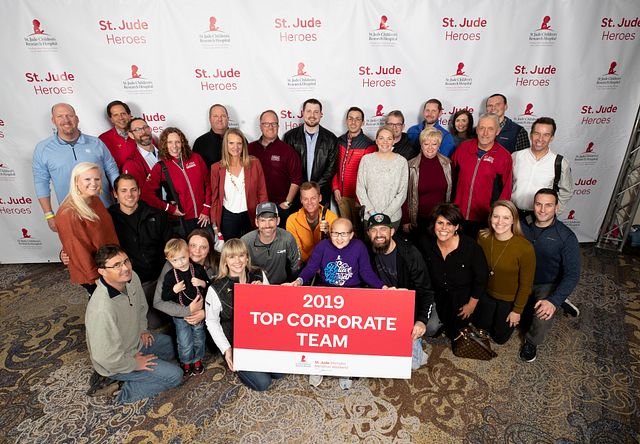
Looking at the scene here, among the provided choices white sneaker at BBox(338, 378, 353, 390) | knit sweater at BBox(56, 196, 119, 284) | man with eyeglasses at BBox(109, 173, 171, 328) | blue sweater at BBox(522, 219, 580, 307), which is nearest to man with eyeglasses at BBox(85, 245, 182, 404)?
knit sweater at BBox(56, 196, 119, 284)

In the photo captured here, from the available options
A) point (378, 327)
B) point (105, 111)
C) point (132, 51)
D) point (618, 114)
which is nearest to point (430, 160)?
point (378, 327)

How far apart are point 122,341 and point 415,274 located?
2.12 metres

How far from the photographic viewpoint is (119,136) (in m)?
3.87

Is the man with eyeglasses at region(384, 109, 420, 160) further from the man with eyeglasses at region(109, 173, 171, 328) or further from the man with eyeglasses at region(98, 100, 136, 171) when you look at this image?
the man with eyeglasses at region(98, 100, 136, 171)

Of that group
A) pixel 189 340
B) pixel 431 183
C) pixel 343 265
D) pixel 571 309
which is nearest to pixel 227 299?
pixel 189 340

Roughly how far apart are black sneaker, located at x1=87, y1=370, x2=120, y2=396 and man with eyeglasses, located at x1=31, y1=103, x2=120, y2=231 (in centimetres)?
154

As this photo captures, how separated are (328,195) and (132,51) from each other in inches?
107

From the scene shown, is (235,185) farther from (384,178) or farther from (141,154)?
(384,178)

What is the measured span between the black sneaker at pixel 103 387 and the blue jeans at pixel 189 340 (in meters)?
0.47

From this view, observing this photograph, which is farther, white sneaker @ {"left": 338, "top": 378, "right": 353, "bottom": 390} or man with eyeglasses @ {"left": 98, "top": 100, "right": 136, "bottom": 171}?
man with eyeglasses @ {"left": 98, "top": 100, "right": 136, "bottom": 171}

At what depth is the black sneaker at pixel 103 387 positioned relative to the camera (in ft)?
8.61

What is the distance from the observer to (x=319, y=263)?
9.58ft

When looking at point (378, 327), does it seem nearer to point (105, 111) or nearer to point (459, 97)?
point (459, 97)

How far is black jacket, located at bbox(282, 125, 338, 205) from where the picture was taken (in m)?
4.02
